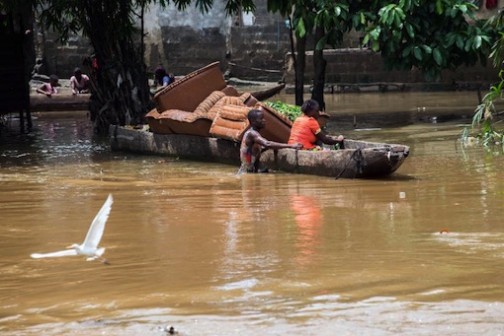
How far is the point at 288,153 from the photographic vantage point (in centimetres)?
1038

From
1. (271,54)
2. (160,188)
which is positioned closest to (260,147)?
(160,188)

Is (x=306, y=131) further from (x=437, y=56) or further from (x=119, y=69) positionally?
(x=119, y=69)

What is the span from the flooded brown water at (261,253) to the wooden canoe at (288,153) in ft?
0.58

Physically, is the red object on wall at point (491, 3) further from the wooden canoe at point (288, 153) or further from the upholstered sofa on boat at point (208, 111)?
the wooden canoe at point (288, 153)

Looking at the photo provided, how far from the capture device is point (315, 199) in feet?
28.0

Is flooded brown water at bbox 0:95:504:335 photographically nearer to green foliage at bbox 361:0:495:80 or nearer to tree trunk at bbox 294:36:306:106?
green foliage at bbox 361:0:495:80

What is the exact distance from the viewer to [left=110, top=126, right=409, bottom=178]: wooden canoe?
9305 millimetres

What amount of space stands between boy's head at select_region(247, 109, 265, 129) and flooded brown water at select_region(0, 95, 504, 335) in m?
0.62

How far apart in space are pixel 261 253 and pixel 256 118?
4501 millimetres

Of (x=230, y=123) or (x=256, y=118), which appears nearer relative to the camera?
(x=256, y=118)

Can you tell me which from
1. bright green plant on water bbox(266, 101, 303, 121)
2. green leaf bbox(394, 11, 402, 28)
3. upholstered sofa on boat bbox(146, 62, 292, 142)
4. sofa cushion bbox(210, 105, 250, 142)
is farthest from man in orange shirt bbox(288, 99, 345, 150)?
green leaf bbox(394, 11, 402, 28)

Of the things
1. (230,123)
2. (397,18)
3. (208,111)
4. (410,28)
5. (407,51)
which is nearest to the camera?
(230,123)

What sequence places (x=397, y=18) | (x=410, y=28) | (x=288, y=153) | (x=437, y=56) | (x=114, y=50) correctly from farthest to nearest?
1. (x=114, y=50)
2. (x=437, y=56)
3. (x=410, y=28)
4. (x=397, y=18)
5. (x=288, y=153)

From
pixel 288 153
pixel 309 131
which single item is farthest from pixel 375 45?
pixel 288 153
